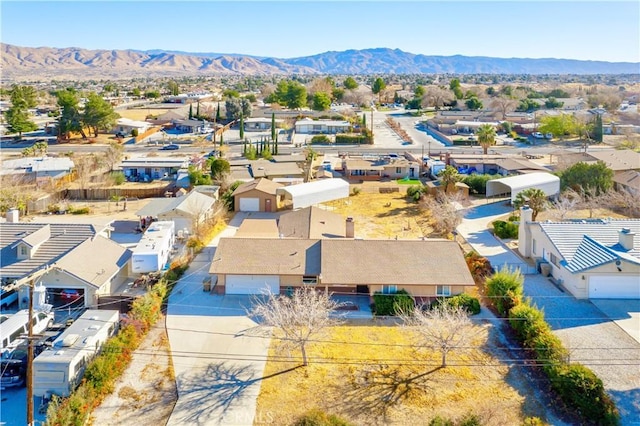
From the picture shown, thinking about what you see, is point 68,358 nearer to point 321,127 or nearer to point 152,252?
point 152,252

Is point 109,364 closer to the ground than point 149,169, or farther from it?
closer to the ground

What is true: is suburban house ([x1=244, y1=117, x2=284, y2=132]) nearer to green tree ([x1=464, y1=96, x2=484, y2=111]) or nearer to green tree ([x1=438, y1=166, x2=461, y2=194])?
green tree ([x1=464, y1=96, x2=484, y2=111])

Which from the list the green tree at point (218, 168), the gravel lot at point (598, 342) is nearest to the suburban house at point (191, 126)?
the green tree at point (218, 168)

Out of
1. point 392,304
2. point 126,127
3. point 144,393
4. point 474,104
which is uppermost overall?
point 474,104

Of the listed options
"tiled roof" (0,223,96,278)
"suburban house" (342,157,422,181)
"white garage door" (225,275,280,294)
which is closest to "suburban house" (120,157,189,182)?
"suburban house" (342,157,422,181)

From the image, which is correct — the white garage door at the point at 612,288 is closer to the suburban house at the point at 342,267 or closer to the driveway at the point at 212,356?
the suburban house at the point at 342,267

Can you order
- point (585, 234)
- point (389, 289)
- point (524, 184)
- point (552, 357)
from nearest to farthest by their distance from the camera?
1. point (552, 357)
2. point (389, 289)
3. point (585, 234)
4. point (524, 184)

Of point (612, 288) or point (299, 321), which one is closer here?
point (299, 321)

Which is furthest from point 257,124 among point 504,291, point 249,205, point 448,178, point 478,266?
point 504,291
